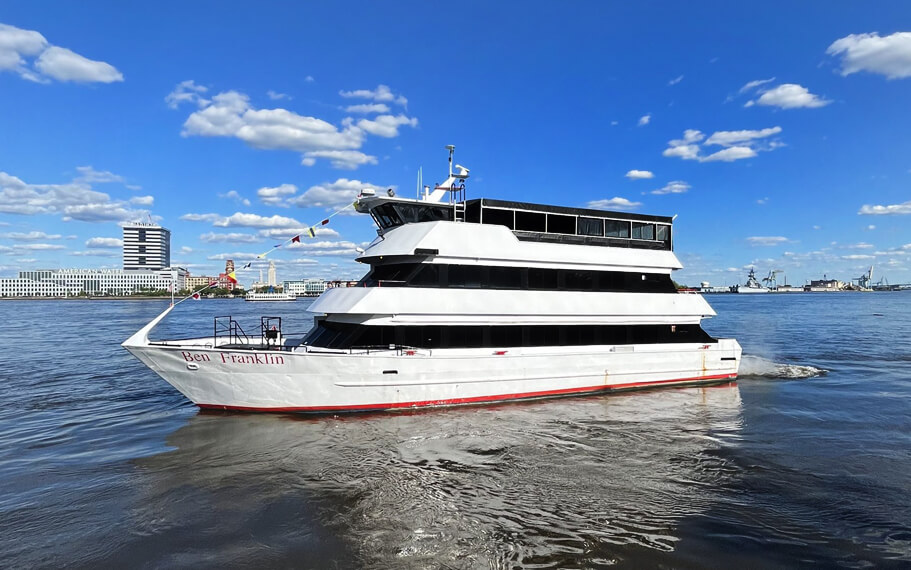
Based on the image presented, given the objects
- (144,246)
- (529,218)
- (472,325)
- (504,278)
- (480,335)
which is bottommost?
(480,335)

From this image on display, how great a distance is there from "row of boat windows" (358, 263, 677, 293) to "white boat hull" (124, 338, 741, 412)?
1.93m

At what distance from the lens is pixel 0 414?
1381cm

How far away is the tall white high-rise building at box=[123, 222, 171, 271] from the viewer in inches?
7318

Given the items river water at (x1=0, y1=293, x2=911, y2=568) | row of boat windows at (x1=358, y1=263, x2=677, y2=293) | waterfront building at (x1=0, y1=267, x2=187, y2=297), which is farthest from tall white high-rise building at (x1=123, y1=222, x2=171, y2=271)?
row of boat windows at (x1=358, y1=263, x2=677, y2=293)

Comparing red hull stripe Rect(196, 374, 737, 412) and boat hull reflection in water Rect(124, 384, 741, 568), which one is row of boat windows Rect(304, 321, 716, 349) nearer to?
red hull stripe Rect(196, 374, 737, 412)

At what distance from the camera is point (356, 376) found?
496 inches

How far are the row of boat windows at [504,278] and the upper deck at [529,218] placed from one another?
1.11 metres

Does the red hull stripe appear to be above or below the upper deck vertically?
below

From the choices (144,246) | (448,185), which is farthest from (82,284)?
(448,185)

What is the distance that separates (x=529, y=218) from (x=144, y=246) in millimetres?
212966

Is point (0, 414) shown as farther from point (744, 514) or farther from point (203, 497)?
point (744, 514)

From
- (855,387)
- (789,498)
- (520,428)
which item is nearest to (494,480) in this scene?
(520,428)

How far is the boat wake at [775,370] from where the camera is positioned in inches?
810

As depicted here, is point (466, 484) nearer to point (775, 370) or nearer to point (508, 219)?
point (508, 219)
